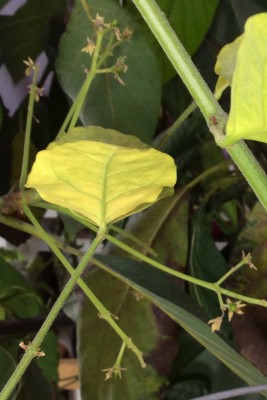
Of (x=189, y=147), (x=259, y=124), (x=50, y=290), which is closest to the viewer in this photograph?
(x=259, y=124)

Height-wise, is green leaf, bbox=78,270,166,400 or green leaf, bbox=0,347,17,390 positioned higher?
green leaf, bbox=0,347,17,390

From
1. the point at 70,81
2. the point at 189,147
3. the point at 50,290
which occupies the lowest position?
the point at 50,290

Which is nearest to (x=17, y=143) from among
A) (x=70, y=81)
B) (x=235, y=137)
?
(x=70, y=81)

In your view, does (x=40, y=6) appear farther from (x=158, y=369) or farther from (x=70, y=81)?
(x=158, y=369)

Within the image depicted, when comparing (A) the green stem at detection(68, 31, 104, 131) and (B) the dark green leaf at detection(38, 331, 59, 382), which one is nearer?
(A) the green stem at detection(68, 31, 104, 131)

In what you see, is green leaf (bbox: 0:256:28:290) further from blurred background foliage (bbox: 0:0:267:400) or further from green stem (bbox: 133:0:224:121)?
green stem (bbox: 133:0:224:121)

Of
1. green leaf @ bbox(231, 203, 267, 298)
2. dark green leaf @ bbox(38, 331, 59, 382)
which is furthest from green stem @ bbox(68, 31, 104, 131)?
dark green leaf @ bbox(38, 331, 59, 382)

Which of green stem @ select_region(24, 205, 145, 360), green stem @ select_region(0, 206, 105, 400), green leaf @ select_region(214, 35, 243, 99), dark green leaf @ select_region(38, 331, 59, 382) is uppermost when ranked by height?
green leaf @ select_region(214, 35, 243, 99)
